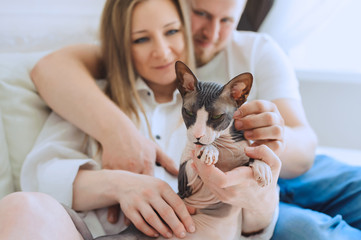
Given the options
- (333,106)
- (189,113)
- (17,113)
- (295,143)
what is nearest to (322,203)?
(295,143)

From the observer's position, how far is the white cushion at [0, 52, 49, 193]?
2.98 ft

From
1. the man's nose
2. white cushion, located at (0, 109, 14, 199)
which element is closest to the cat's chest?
the man's nose

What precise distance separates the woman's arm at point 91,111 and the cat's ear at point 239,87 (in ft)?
1.16

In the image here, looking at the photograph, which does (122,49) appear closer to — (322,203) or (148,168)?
(148,168)

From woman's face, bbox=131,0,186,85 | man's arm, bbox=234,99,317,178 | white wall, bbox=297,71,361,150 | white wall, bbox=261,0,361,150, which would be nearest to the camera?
man's arm, bbox=234,99,317,178

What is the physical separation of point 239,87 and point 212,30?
22.6 inches

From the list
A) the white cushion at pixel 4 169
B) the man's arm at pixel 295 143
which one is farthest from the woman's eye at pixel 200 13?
the white cushion at pixel 4 169

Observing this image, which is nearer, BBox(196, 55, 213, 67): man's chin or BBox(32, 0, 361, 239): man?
BBox(32, 0, 361, 239): man

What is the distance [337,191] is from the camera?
2.83 feet

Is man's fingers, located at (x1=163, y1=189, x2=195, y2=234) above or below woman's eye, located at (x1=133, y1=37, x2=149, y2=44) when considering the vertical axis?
below

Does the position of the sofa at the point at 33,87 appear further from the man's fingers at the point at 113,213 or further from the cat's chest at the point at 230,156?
the cat's chest at the point at 230,156

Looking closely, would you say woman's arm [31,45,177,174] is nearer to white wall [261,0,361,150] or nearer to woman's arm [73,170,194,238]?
woman's arm [73,170,194,238]

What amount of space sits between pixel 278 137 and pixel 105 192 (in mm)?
396

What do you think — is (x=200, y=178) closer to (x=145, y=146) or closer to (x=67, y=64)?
(x=145, y=146)
